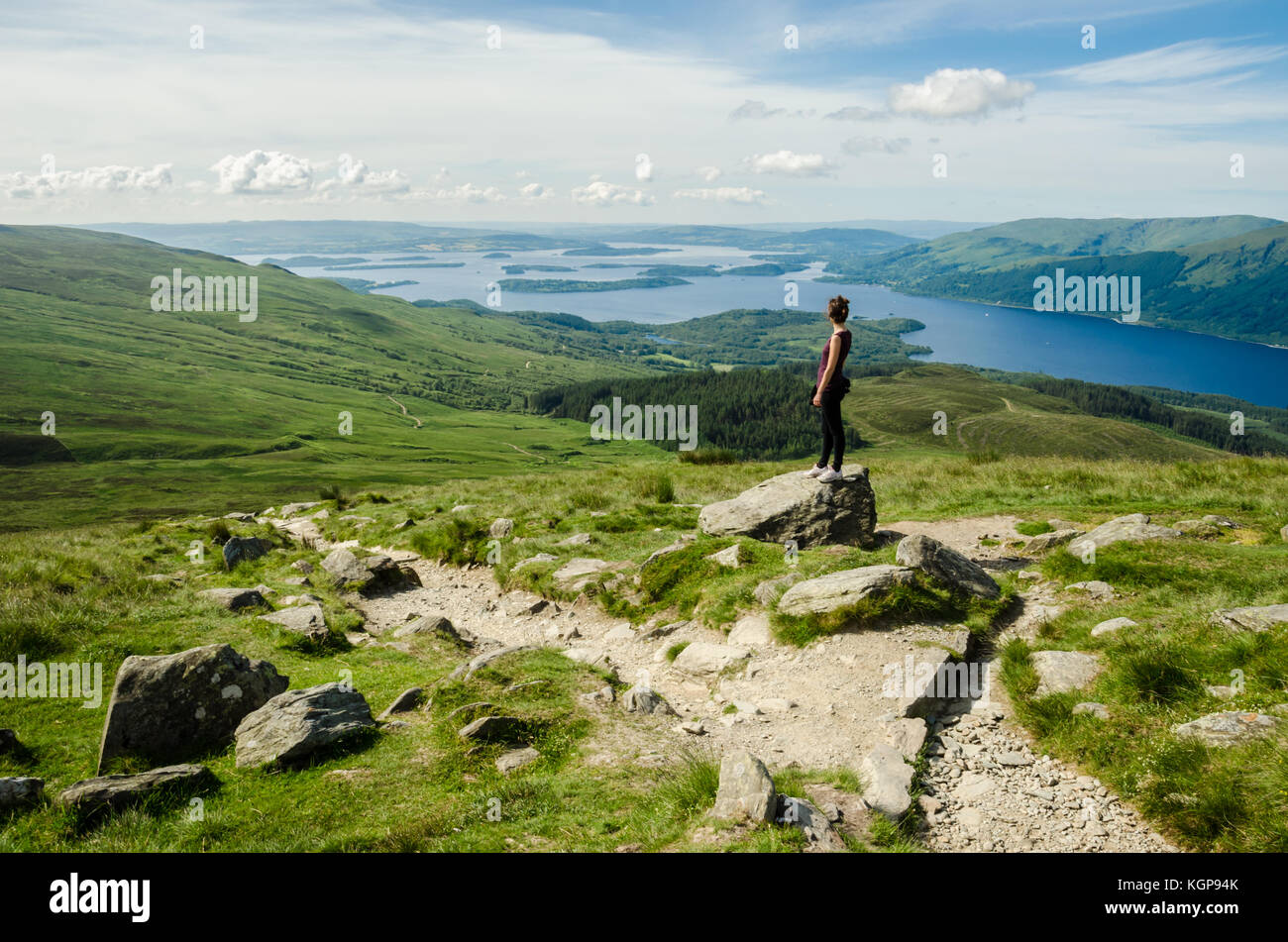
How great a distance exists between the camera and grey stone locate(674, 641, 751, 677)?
39.8 ft

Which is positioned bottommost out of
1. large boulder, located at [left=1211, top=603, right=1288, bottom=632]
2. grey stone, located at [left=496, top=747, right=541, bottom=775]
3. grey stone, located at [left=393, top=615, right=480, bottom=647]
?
grey stone, located at [left=393, top=615, right=480, bottom=647]

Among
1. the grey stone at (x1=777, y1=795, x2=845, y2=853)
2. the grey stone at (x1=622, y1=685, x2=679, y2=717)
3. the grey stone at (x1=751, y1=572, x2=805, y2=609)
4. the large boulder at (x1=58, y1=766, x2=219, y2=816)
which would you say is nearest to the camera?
the grey stone at (x1=777, y1=795, x2=845, y2=853)

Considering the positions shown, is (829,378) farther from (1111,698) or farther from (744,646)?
(1111,698)

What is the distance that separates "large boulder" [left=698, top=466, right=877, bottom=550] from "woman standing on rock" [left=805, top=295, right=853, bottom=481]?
425 millimetres

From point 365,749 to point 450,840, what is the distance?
3.05m

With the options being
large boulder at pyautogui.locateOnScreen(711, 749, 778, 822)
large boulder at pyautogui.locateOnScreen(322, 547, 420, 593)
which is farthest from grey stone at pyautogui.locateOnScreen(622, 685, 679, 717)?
large boulder at pyautogui.locateOnScreen(322, 547, 420, 593)

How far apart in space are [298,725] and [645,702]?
16.1ft

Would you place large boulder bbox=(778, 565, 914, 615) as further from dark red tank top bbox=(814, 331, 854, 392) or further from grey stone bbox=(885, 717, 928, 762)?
dark red tank top bbox=(814, 331, 854, 392)

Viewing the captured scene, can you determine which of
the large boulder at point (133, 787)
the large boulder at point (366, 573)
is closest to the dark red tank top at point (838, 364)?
the large boulder at point (133, 787)

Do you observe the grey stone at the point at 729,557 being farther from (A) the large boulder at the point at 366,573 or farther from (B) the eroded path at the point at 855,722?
(A) the large boulder at the point at 366,573

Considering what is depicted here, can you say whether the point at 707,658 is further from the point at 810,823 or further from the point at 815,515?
the point at 810,823

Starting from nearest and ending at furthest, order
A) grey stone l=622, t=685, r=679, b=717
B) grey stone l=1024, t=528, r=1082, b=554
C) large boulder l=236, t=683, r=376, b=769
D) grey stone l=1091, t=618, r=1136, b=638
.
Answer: large boulder l=236, t=683, r=376, b=769 → grey stone l=1091, t=618, r=1136, b=638 → grey stone l=622, t=685, r=679, b=717 → grey stone l=1024, t=528, r=1082, b=554
